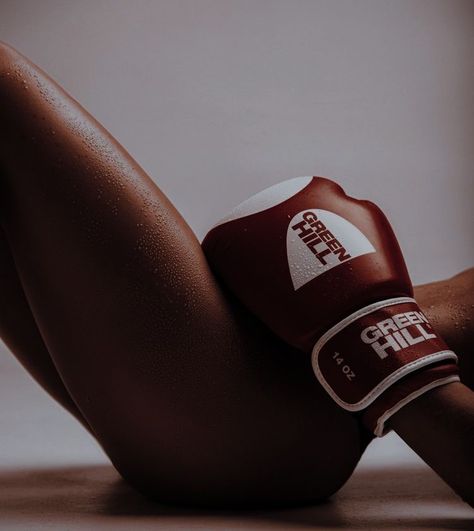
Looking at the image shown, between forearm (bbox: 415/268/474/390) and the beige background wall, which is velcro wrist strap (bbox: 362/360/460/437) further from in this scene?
the beige background wall

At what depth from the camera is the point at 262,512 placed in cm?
91

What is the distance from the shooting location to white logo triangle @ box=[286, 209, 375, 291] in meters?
0.86

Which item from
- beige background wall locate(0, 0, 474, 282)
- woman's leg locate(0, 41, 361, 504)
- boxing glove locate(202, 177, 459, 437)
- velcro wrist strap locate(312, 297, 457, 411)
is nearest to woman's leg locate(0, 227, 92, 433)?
woman's leg locate(0, 41, 361, 504)

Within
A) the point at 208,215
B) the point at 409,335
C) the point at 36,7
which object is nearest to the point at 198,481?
the point at 409,335

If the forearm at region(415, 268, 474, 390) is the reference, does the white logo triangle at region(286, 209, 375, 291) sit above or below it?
above

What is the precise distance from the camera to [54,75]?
8.59 ft

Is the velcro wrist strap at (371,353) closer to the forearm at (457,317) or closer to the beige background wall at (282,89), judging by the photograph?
the forearm at (457,317)

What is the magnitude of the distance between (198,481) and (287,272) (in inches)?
9.0

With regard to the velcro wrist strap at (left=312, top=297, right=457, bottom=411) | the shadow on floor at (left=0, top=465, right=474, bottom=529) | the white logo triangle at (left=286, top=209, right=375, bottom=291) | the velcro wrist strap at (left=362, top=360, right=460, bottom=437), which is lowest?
the shadow on floor at (left=0, top=465, right=474, bottom=529)

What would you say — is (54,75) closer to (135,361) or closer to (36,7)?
(36,7)

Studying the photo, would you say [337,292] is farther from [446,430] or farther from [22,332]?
[22,332]

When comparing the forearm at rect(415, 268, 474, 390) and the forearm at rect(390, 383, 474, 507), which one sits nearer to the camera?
the forearm at rect(390, 383, 474, 507)

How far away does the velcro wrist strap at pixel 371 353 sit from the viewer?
809 mm

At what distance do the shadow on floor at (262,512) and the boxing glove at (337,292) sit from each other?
100 millimetres
